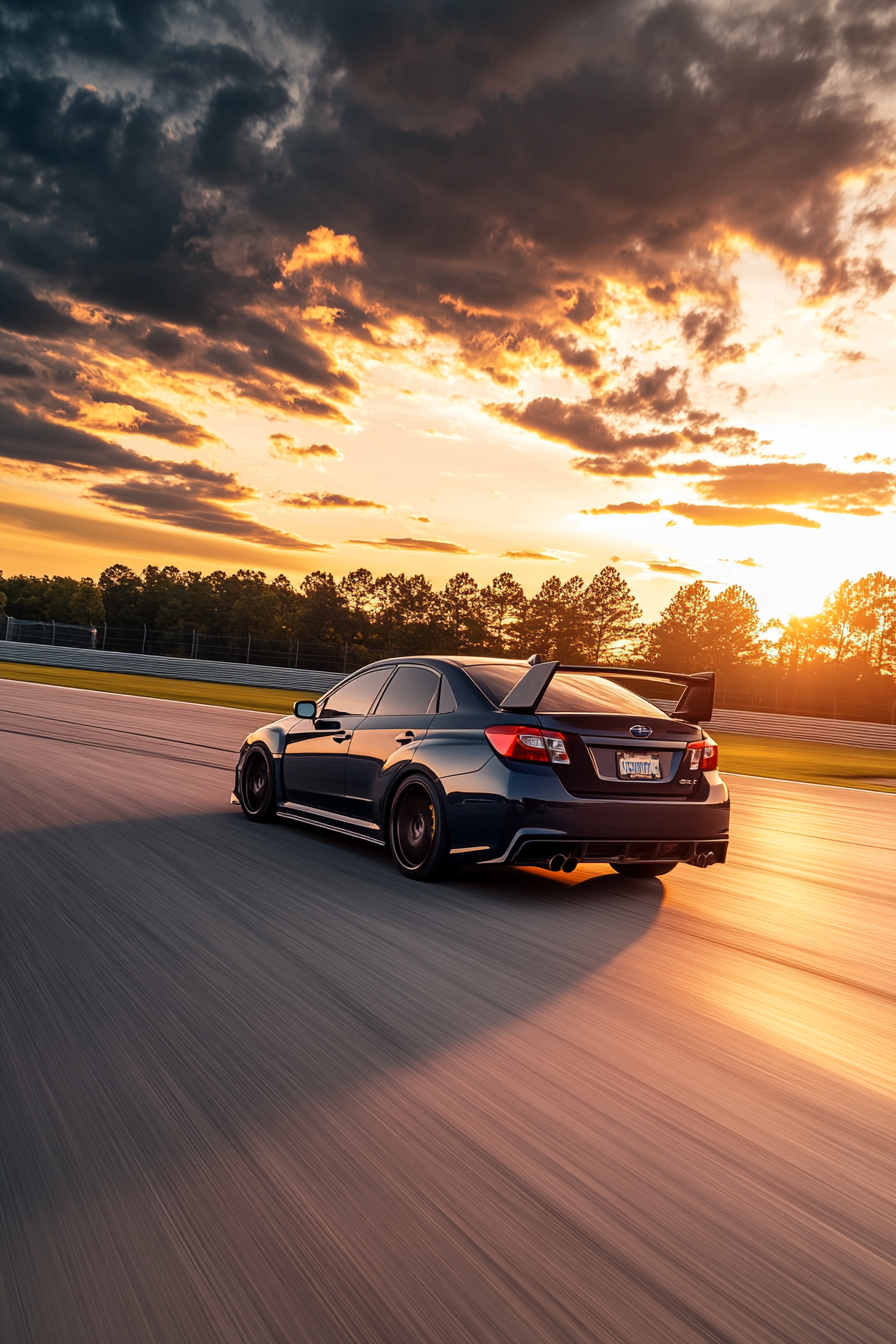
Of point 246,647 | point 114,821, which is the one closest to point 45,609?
point 246,647

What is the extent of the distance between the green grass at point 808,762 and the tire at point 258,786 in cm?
1247

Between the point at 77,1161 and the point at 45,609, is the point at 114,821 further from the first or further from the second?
the point at 45,609

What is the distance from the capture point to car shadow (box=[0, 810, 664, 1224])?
10.6 ft

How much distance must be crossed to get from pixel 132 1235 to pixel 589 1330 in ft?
3.53

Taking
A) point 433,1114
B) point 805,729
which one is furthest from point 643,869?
point 805,729

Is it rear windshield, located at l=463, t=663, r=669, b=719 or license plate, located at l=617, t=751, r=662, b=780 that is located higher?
rear windshield, located at l=463, t=663, r=669, b=719

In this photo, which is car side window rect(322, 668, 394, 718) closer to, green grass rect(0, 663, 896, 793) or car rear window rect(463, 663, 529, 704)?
car rear window rect(463, 663, 529, 704)

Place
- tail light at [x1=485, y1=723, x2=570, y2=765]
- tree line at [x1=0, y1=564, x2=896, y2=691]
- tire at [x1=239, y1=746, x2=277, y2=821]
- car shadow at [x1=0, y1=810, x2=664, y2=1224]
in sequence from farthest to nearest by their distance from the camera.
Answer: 1. tree line at [x1=0, y1=564, x2=896, y2=691]
2. tire at [x1=239, y1=746, x2=277, y2=821]
3. tail light at [x1=485, y1=723, x2=570, y2=765]
4. car shadow at [x1=0, y1=810, x2=664, y2=1224]

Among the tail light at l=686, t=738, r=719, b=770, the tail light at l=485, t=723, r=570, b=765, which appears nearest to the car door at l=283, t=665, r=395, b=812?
the tail light at l=485, t=723, r=570, b=765

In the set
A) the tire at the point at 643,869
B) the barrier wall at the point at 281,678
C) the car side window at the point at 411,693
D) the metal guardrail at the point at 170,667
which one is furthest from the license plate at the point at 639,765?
the metal guardrail at the point at 170,667

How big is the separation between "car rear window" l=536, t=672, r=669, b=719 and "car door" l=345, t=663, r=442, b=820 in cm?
88

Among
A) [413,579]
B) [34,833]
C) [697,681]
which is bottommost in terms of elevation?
[34,833]

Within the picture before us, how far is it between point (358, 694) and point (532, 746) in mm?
2385

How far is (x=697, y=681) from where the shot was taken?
7.79 metres
